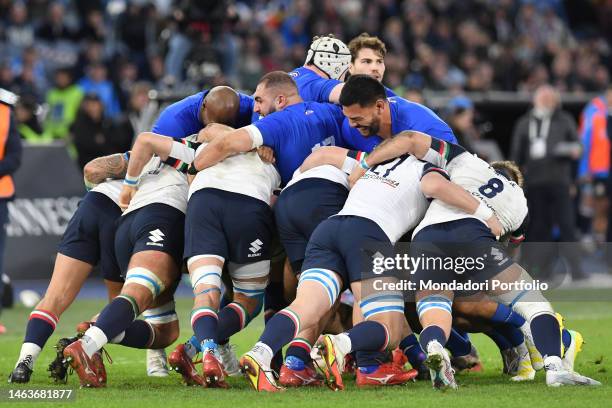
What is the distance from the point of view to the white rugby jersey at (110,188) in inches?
340

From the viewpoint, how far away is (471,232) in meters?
7.72

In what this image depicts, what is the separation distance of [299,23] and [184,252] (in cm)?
1410

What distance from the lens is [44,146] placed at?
15.1 meters

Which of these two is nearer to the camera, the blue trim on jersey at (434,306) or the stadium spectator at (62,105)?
the blue trim on jersey at (434,306)

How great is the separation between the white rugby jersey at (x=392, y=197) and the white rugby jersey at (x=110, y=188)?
168 cm

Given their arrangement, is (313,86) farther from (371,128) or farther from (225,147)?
(225,147)

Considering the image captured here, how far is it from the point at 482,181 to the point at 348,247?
105cm

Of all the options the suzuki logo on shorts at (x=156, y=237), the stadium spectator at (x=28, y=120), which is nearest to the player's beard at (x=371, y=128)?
the suzuki logo on shorts at (x=156, y=237)

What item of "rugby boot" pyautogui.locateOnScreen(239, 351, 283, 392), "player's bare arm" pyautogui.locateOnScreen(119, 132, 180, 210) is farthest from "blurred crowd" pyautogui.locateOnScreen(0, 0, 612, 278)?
"rugby boot" pyautogui.locateOnScreen(239, 351, 283, 392)

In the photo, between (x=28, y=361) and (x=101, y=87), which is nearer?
(x=28, y=361)

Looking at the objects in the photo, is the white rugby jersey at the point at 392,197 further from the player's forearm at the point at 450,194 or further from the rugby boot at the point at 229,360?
the rugby boot at the point at 229,360

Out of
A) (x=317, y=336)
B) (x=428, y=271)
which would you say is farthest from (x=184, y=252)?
(x=428, y=271)

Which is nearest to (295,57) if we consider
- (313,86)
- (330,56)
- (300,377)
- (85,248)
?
(330,56)

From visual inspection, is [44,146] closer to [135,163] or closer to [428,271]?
[135,163]
